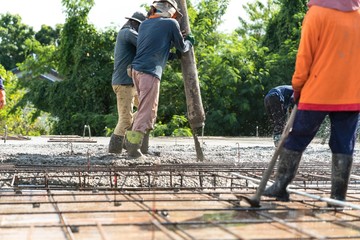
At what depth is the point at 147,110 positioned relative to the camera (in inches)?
279

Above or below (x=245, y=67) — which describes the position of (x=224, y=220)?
below

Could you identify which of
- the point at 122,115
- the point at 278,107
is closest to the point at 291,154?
the point at 278,107

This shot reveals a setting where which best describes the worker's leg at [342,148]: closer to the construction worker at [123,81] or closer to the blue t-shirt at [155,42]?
the blue t-shirt at [155,42]

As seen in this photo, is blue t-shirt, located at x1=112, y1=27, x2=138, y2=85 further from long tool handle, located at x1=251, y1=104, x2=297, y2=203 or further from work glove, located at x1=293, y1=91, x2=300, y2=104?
long tool handle, located at x1=251, y1=104, x2=297, y2=203

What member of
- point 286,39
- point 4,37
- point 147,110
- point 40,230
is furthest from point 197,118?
point 4,37

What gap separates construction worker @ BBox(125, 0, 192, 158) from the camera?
22.9 ft

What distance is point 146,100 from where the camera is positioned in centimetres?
706

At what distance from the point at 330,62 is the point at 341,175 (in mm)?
685

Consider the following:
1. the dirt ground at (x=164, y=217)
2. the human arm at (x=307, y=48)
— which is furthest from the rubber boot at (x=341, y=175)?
the human arm at (x=307, y=48)

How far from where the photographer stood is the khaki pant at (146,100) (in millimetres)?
7031

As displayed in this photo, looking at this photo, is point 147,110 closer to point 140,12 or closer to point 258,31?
point 140,12

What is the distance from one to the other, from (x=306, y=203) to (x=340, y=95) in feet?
2.31

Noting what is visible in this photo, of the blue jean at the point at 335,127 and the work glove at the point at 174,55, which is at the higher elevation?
the work glove at the point at 174,55

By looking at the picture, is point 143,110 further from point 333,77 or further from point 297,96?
→ point 333,77
